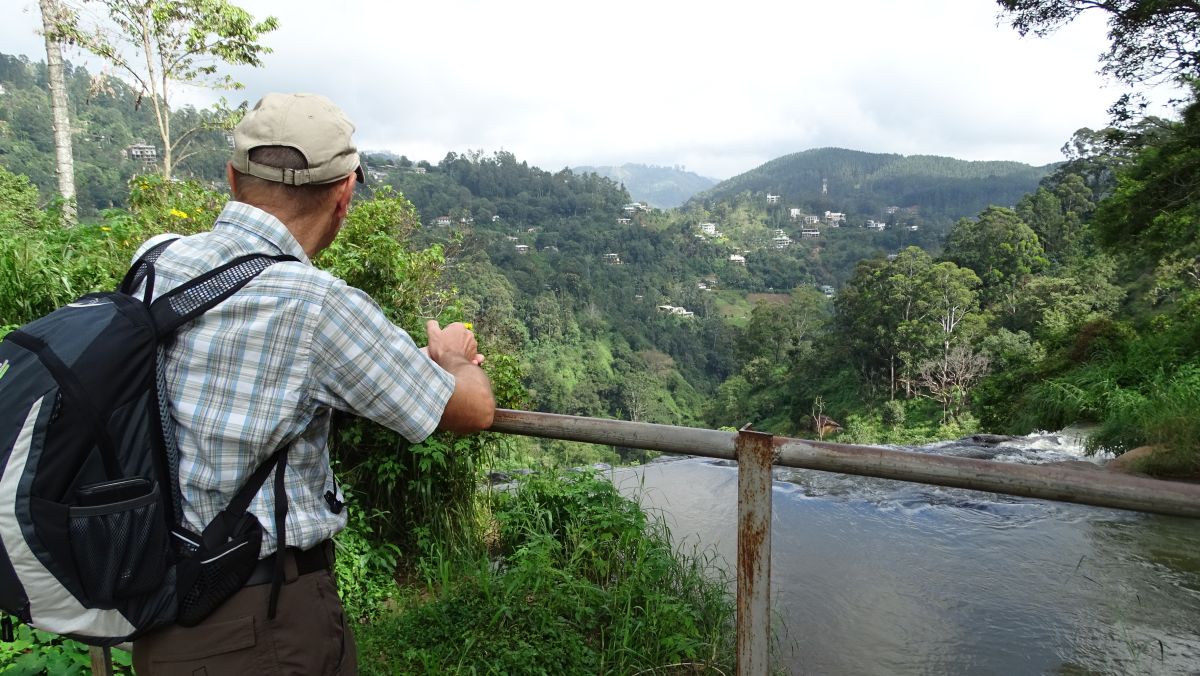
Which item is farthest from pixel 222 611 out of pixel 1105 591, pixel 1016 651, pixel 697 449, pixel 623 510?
pixel 1105 591

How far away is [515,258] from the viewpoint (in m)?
74.3

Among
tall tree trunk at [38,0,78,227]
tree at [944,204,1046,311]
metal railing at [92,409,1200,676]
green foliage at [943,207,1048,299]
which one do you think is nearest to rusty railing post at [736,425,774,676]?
metal railing at [92,409,1200,676]

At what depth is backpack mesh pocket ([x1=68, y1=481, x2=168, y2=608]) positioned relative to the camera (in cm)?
103

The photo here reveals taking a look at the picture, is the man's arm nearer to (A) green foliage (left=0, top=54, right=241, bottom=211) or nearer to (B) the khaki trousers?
(B) the khaki trousers

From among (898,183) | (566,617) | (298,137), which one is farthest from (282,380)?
(898,183)

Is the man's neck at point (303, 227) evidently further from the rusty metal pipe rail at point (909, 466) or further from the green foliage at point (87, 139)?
the green foliage at point (87, 139)

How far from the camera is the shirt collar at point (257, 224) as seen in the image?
1.22m

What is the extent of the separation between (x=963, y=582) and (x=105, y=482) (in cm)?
671

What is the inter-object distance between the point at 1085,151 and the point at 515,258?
50100 millimetres

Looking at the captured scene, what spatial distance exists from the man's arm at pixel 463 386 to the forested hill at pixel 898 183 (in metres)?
131

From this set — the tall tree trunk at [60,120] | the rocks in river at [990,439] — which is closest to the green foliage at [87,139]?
the tall tree trunk at [60,120]

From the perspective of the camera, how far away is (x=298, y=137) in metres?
1.22

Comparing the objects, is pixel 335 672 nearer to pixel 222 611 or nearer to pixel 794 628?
pixel 222 611

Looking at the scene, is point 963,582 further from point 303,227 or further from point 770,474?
point 303,227
